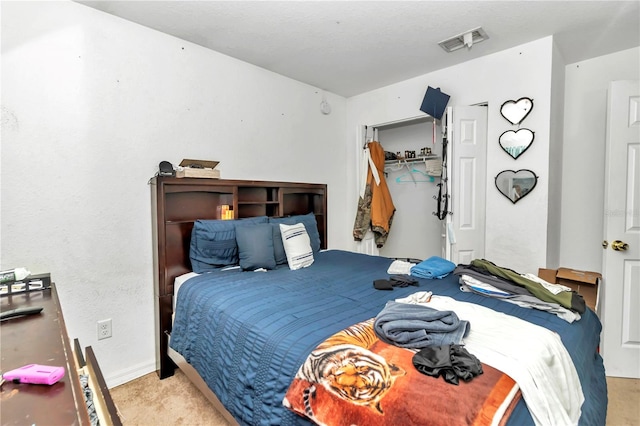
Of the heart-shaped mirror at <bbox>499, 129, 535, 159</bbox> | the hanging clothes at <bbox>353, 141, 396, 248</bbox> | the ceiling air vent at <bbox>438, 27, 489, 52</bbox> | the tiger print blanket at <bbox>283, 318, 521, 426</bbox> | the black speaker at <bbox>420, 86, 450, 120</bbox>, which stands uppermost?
the ceiling air vent at <bbox>438, 27, 489, 52</bbox>

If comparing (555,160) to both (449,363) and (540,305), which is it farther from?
(449,363)

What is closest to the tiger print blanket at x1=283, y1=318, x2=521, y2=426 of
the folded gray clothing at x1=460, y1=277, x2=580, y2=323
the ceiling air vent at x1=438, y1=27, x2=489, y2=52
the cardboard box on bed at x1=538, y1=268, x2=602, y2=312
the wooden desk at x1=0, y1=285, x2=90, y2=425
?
the wooden desk at x1=0, y1=285, x2=90, y2=425

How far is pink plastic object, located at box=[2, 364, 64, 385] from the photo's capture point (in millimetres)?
734

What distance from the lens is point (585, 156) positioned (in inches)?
109

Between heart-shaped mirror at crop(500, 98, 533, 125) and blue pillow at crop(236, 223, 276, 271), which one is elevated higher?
heart-shaped mirror at crop(500, 98, 533, 125)

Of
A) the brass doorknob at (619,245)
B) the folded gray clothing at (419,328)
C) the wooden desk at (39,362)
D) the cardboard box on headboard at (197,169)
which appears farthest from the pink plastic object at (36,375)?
the brass doorknob at (619,245)

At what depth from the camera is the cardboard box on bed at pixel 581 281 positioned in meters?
2.29

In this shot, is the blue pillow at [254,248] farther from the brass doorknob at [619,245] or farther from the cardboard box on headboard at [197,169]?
the brass doorknob at [619,245]

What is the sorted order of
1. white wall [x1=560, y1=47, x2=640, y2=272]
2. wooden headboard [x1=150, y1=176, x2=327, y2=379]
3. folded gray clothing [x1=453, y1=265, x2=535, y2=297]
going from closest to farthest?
folded gray clothing [x1=453, y1=265, x2=535, y2=297] → wooden headboard [x1=150, y1=176, x2=327, y2=379] → white wall [x1=560, y1=47, x2=640, y2=272]

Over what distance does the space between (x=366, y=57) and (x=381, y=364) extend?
2.60 metres

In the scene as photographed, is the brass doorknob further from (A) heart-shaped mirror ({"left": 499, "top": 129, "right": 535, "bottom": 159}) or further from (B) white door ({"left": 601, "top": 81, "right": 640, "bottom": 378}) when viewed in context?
(A) heart-shaped mirror ({"left": 499, "top": 129, "right": 535, "bottom": 159})

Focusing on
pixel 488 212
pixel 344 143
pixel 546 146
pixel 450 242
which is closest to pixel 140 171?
pixel 344 143

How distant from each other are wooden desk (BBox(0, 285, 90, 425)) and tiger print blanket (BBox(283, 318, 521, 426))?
60 cm

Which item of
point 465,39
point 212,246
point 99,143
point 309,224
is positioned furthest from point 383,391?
point 465,39
